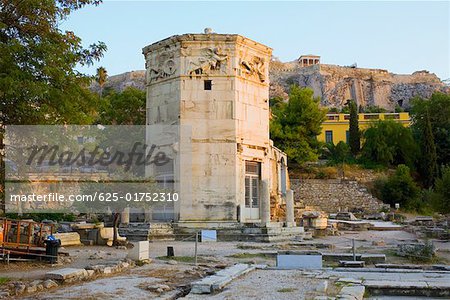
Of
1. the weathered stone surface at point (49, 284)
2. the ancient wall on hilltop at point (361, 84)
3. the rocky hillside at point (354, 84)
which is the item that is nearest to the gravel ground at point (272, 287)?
the weathered stone surface at point (49, 284)

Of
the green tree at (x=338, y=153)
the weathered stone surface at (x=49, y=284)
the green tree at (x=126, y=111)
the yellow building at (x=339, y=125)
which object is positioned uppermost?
the yellow building at (x=339, y=125)

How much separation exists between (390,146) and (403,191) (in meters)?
8.02

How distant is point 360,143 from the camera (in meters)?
53.4

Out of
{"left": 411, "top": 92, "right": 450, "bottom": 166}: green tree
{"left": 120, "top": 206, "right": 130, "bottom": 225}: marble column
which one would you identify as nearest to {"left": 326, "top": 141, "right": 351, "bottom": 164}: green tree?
{"left": 411, "top": 92, "right": 450, "bottom": 166}: green tree

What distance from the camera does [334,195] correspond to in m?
42.3

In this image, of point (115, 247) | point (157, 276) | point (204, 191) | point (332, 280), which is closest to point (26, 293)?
point (157, 276)

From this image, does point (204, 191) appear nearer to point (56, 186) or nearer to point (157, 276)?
point (157, 276)

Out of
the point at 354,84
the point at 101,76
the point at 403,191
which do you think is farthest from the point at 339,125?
the point at 354,84

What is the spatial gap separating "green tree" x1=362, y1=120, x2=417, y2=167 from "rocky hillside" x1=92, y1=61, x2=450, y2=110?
47.7 m

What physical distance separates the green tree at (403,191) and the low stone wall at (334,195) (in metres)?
1.25

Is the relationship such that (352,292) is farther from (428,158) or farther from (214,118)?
(428,158)

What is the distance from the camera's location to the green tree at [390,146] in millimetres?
47406

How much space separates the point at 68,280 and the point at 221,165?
12.7 m

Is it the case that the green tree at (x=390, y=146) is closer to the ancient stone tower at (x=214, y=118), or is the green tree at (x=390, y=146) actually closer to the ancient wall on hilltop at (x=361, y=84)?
the ancient stone tower at (x=214, y=118)
